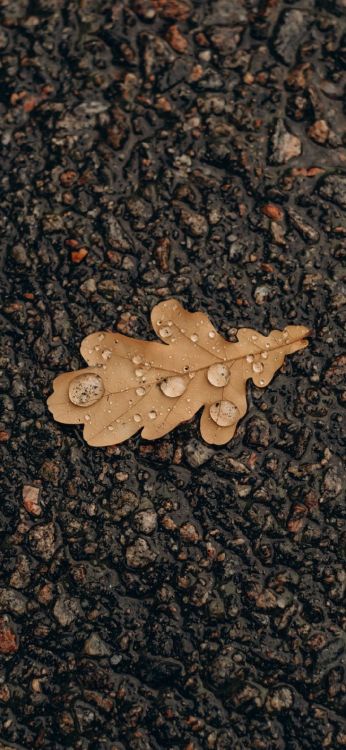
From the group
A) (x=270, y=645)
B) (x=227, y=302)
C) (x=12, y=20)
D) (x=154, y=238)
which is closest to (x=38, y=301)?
(x=154, y=238)

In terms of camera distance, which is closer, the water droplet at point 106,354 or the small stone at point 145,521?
the small stone at point 145,521

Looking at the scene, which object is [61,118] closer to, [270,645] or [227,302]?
[227,302]

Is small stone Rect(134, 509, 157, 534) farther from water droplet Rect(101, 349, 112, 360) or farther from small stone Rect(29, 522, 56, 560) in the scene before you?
water droplet Rect(101, 349, 112, 360)

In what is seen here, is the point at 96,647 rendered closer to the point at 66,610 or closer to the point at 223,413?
the point at 66,610

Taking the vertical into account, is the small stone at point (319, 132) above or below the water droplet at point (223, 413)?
above

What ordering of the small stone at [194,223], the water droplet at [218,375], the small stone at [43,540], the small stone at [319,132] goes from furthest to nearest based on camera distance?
the small stone at [319,132]
the small stone at [194,223]
the water droplet at [218,375]
the small stone at [43,540]

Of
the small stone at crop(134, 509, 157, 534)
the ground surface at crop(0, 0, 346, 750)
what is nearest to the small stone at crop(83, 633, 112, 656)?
the ground surface at crop(0, 0, 346, 750)

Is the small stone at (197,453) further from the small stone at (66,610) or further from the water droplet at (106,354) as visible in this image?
the small stone at (66,610)

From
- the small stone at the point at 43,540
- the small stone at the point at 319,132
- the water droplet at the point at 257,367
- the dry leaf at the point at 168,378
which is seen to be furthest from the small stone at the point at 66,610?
the small stone at the point at 319,132
